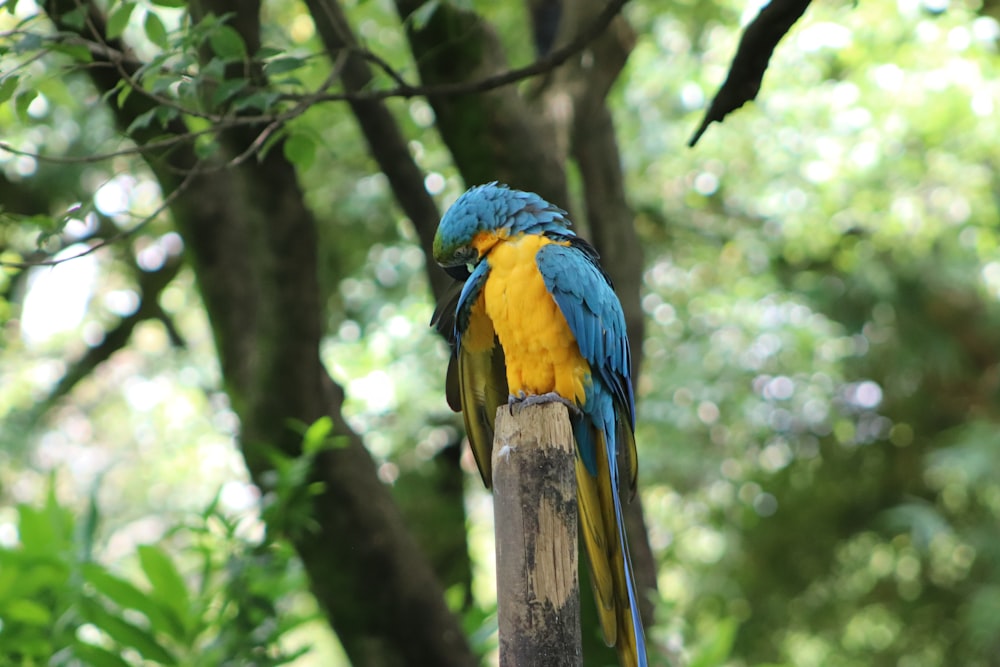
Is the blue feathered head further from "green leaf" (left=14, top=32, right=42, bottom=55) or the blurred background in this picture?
the blurred background

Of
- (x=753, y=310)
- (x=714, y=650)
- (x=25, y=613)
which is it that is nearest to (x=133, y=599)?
(x=25, y=613)

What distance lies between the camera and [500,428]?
1690mm

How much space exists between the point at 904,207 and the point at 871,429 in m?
1.87

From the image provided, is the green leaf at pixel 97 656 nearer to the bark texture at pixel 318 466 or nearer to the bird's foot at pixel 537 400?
the bark texture at pixel 318 466

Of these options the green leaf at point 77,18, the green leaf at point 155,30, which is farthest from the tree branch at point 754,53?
the green leaf at point 77,18

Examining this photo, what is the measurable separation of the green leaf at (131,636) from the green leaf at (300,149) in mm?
1601

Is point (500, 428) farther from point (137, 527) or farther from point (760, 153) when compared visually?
point (137, 527)

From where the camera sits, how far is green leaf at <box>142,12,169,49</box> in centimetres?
198

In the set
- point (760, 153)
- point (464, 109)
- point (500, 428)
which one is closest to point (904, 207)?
point (760, 153)

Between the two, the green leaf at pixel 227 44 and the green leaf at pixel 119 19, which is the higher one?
the green leaf at pixel 119 19

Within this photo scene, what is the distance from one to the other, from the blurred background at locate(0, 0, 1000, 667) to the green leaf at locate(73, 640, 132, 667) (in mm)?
572

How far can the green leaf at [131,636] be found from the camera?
2.88 m

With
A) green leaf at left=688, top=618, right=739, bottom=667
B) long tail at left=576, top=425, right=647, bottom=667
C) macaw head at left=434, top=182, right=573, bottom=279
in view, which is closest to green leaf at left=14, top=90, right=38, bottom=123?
macaw head at left=434, top=182, right=573, bottom=279

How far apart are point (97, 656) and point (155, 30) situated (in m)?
1.85
